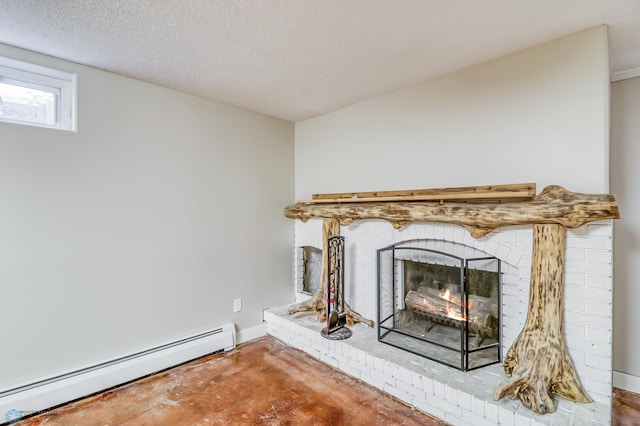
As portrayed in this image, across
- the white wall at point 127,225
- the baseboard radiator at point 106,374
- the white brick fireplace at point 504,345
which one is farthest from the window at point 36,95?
the white brick fireplace at point 504,345

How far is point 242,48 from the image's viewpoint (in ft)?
6.45

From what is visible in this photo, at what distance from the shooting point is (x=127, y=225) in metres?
2.42

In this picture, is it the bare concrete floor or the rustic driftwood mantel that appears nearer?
the rustic driftwood mantel

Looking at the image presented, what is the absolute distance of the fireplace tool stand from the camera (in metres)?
2.71

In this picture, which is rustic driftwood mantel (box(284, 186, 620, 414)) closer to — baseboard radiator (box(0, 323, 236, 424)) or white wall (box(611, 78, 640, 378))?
white wall (box(611, 78, 640, 378))

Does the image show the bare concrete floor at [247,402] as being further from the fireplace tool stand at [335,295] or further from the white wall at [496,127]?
the white wall at [496,127]

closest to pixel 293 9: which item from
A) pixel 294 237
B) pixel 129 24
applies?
pixel 129 24

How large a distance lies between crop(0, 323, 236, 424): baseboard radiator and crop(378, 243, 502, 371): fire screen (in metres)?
1.56

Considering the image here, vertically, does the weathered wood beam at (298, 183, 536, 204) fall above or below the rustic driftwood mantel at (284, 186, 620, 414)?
above

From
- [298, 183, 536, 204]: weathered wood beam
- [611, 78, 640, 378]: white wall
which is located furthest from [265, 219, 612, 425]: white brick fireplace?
[611, 78, 640, 378]: white wall

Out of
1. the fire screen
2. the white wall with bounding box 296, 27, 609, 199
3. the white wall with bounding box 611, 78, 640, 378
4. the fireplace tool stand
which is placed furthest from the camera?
the fireplace tool stand

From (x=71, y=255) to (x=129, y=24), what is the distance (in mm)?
1577

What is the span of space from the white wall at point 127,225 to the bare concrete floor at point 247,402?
328 mm

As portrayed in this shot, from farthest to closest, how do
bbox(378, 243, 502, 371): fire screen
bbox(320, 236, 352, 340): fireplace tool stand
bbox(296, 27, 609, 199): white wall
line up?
1. bbox(320, 236, 352, 340): fireplace tool stand
2. bbox(378, 243, 502, 371): fire screen
3. bbox(296, 27, 609, 199): white wall
